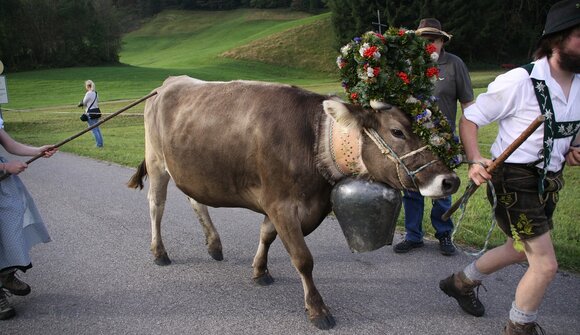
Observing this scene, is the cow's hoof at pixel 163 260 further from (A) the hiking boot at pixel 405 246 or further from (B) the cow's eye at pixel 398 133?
(B) the cow's eye at pixel 398 133

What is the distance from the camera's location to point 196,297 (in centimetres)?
382

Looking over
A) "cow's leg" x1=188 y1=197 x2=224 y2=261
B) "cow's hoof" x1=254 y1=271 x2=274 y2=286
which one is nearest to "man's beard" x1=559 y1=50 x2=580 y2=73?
"cow's hoof" x1=254 y1=271 x2=274 y2=286

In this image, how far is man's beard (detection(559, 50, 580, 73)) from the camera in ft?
8.50

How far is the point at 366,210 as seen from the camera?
10.4ft

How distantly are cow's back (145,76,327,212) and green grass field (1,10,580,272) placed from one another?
7.78ft

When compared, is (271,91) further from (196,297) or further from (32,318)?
(32,318)

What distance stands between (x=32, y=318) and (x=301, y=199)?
225 centimetres

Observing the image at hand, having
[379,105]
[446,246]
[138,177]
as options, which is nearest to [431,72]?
[379,105]

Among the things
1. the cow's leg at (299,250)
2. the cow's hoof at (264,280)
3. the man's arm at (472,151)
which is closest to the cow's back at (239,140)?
the cow's leg at (299,250)

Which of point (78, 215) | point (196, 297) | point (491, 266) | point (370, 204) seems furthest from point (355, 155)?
point (78, 215)

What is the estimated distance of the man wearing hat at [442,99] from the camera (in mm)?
4375

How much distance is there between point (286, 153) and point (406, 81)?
3.16ft

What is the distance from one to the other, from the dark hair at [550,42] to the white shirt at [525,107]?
44mm

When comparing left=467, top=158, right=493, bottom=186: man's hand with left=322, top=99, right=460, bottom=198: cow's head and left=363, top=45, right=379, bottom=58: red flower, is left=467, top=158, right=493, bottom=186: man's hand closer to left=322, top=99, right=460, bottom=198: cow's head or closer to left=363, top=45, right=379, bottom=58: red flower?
left=322, top=99, right=460, bottom=198: cow's head
